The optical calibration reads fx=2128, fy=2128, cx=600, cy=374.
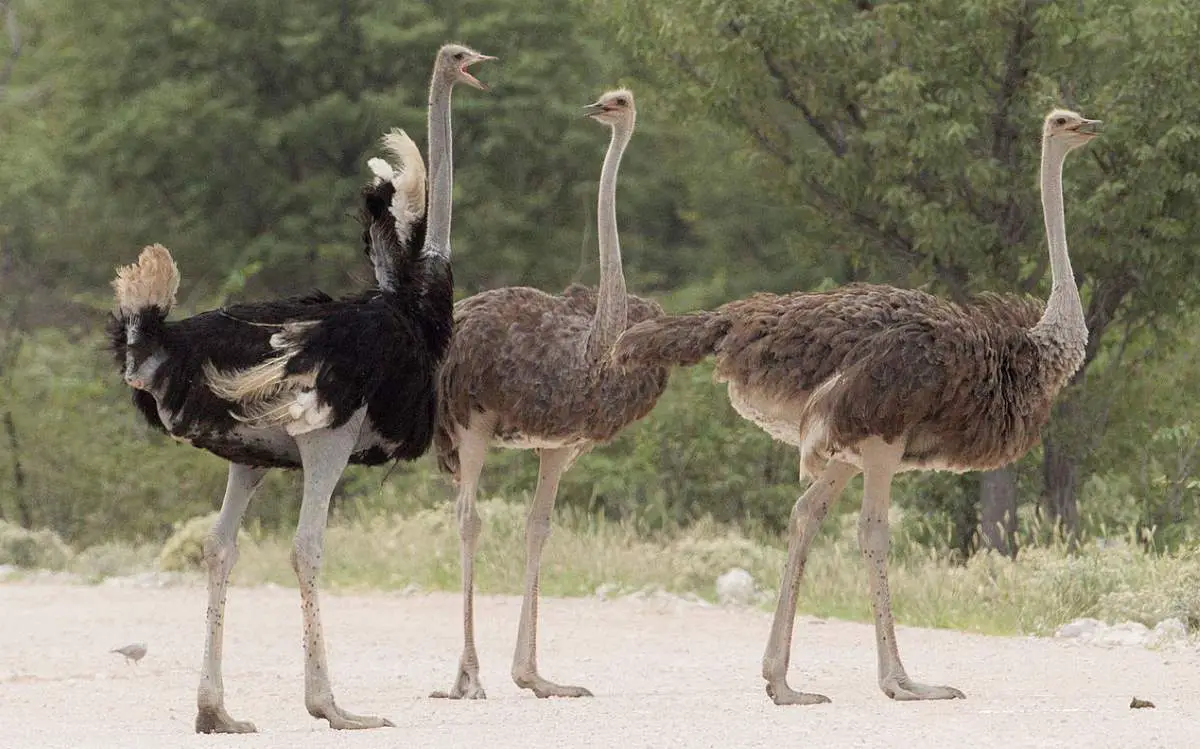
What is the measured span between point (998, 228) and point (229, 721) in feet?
25.1

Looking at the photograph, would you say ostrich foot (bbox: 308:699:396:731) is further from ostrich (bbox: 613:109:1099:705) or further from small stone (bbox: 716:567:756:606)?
small stone (bbox: 716:567:756:606)

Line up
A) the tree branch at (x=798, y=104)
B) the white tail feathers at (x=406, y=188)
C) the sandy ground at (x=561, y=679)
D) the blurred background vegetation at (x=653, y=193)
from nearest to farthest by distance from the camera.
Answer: the sandy ground at (x=561, y=679), the white tail feathers at (x=406, y=188), the blurred background vegetation at (x=653, y=193), the tree branch at (x=798, y=104)

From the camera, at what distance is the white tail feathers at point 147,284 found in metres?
7.04

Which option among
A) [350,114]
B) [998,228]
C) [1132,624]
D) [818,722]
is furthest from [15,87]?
[818,722]

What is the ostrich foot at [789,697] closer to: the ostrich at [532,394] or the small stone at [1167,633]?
the ostrich at [532,394]

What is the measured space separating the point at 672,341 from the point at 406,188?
1.19 meters

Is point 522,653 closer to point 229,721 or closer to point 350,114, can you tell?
point 229,721

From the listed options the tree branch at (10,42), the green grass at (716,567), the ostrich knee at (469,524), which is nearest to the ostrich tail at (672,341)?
the ostrich knee at (469,524)

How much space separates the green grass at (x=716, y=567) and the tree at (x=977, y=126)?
139cm

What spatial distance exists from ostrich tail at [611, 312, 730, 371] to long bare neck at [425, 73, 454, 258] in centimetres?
79

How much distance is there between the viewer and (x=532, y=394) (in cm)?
857

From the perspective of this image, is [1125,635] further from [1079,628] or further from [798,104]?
[798,104]

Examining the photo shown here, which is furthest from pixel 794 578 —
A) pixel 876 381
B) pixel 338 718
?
pixel 338 718

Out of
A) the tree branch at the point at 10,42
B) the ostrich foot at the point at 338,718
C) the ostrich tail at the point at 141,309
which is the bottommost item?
the ostrich foot at the point at 338,718
